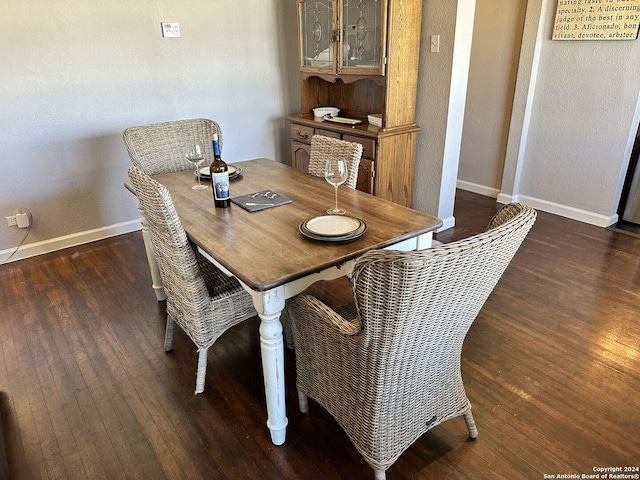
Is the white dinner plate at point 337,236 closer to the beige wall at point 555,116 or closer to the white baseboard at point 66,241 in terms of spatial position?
the white baseboard at point 66,241

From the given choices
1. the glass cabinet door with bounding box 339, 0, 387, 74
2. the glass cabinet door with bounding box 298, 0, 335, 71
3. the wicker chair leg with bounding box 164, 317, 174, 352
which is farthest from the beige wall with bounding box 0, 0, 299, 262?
the wicker chair leg with bounding box 164, 317, 174, 352

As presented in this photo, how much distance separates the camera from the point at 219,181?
1.87 m

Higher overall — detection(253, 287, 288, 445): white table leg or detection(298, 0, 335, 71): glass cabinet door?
detection(298, 0, 335, 71): glass cabinet door

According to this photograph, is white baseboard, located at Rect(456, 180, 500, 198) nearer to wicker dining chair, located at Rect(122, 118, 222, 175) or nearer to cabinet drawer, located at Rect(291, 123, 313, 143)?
cabinet drawer, located at Rect(291, 123, 313, 143)

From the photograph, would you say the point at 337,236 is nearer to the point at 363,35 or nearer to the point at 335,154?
the point at 335,154

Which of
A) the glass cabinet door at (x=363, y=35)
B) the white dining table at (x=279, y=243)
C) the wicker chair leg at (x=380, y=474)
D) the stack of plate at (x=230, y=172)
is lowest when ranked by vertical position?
the wicker chair leg at (x=380, y=474)

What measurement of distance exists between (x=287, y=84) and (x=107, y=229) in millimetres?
1989

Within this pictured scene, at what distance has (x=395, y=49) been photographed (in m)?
2.97

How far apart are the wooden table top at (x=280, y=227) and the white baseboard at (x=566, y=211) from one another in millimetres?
2491

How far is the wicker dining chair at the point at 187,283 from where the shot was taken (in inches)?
63.3

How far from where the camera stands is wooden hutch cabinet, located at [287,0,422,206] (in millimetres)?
2965

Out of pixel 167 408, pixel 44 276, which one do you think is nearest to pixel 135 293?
pixel 44 276

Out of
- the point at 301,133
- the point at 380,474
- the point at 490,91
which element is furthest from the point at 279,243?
the point at 490,91

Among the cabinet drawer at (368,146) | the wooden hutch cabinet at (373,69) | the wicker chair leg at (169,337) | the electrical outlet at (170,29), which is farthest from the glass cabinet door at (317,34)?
the wicker chair leg at (169,337)
